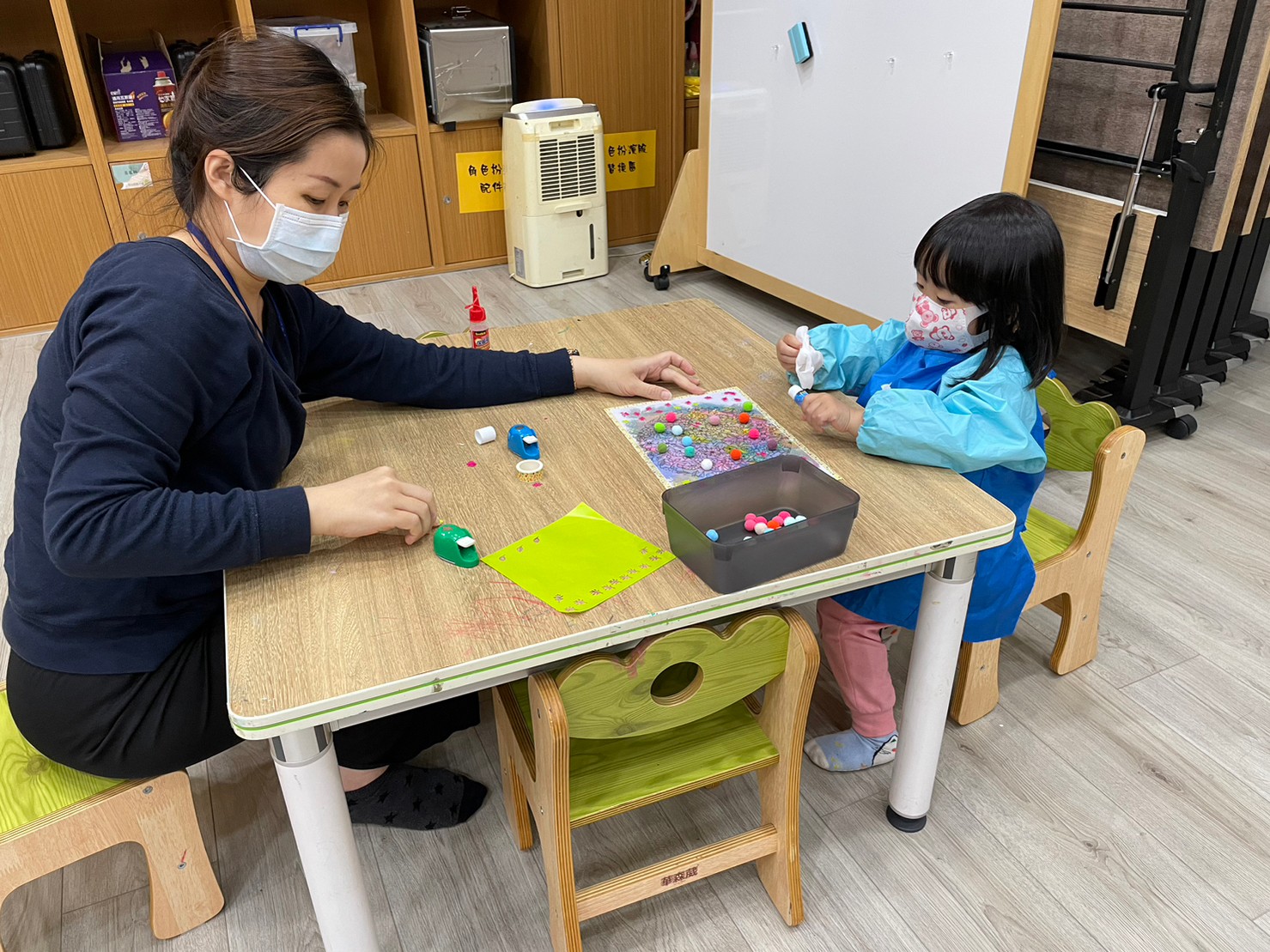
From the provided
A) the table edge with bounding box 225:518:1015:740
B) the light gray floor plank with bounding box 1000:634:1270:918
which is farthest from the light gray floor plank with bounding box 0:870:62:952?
the light gray floor plank with bounding box 1000:634:1270:918

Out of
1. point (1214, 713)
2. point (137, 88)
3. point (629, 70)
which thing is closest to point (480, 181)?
point (629, 70)

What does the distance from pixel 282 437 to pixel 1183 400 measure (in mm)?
2509

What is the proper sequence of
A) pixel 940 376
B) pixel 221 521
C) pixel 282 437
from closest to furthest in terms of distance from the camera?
pixel 221 521
pixel 282 437
pixel 940 376

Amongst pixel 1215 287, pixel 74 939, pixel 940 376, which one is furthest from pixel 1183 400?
pixel 74 939

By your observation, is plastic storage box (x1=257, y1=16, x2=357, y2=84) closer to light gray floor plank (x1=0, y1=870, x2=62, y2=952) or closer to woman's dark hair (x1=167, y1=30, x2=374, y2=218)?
woman's dark hair (x1=167, y1=30, x2=374, y2=218)

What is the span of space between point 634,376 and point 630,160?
2.81 metres

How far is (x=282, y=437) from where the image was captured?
3.72 feet

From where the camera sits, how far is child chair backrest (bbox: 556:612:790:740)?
96 cm

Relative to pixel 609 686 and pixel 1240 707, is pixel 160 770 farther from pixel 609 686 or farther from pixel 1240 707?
pixel 1240 707

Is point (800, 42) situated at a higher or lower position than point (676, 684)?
higher

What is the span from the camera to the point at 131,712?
1.08m

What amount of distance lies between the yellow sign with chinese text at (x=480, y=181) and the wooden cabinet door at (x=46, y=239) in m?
1.27

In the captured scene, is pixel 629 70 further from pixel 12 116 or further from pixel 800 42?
pixel 12 116

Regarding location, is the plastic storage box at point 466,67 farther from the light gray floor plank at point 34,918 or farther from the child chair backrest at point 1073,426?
the light gray floor plank at point 34,918
